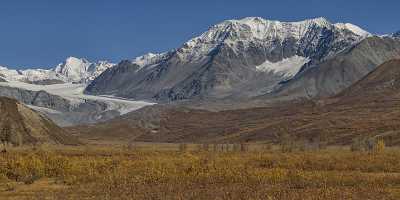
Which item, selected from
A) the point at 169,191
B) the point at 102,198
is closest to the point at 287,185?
the point at 169,191

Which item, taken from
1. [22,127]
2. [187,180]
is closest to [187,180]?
[187,180]

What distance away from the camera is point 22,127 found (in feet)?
481

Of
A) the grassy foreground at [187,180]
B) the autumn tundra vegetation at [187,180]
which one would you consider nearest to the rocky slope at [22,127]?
the autumn tundra vegetation at [187,180]

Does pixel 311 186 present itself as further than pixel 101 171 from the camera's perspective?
No

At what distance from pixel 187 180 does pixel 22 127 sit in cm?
10986

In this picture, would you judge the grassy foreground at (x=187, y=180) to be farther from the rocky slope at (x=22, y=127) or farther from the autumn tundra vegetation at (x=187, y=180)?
the rocky slope at (x=22, y=127)

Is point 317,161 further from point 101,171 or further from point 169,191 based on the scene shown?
point 169,191

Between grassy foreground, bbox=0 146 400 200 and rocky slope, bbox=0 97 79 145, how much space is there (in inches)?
3466

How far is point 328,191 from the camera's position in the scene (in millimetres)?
35062

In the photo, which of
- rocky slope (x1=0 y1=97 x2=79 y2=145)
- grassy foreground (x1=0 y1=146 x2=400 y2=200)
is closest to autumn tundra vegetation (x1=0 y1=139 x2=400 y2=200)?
grassy foreground (x1=0 y1=146 x2=400 y2=200)

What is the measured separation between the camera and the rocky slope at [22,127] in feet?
456

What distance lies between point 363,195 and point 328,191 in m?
1.76

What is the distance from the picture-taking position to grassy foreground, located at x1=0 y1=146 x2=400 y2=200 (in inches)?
1394

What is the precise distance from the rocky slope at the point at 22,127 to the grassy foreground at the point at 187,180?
88043mm
